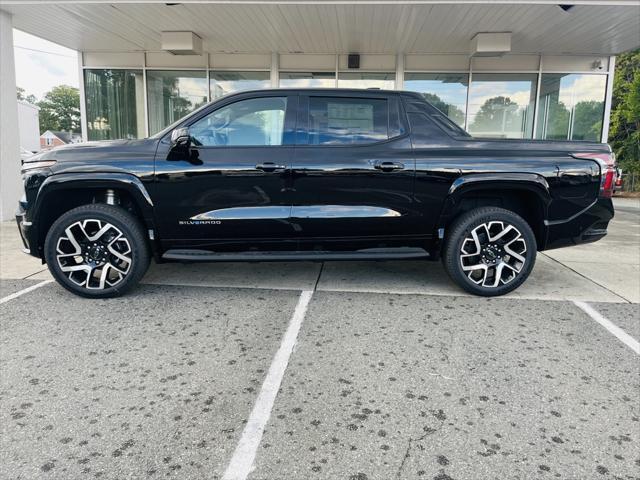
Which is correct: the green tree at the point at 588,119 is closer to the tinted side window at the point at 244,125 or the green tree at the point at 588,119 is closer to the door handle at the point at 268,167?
the tinted side window at the point at 244,125

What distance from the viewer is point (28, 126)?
132ft

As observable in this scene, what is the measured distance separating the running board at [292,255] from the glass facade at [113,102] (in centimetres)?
957

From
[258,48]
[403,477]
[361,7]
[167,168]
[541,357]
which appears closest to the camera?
[403,477]

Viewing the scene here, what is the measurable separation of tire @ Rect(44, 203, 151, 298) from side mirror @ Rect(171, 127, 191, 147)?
0.82m

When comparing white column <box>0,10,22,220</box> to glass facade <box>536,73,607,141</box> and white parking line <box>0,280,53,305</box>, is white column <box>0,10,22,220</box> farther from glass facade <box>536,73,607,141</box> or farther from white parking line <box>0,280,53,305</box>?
glass facade <box>536,73,607,141</box>

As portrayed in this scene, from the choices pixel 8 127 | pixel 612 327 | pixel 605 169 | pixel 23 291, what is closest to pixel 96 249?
pixel 23 291

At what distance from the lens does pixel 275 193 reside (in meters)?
4.26

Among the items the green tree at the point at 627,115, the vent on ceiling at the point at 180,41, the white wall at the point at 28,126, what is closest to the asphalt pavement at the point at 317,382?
the vent on ceiling at the point at 180,41

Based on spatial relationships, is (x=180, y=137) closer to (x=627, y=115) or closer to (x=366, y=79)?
(x=366, y=79)

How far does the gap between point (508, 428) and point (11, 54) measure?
9.98 meters

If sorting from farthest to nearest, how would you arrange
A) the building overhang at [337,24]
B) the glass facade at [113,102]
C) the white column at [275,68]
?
the glass facade at [113,102] → the white column at [275,68] → the building overhang at [337,24]

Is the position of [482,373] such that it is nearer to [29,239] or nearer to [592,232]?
[592,232]

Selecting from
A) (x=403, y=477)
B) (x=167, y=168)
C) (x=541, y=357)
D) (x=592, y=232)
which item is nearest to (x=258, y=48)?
(x=167, y=168)

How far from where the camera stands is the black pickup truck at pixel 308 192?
4.21 meters
